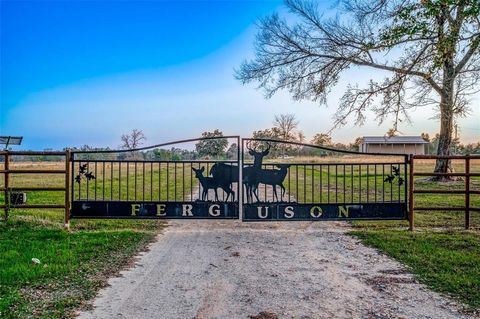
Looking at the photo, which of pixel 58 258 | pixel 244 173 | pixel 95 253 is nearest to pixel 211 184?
pixel 244 173

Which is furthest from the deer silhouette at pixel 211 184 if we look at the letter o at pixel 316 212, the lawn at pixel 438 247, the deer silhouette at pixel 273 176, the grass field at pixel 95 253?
the letter o at pixel 316 212

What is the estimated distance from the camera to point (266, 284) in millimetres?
4309

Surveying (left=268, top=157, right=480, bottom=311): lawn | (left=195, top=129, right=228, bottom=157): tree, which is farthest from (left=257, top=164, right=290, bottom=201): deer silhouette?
(left=195, top=129, right=228, bottom=157): tree

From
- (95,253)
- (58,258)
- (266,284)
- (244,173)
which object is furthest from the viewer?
(244,173)

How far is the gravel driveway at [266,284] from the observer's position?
140 inches

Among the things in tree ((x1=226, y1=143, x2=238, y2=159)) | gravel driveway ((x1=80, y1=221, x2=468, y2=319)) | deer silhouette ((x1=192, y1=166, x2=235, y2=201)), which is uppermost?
tree ((x1=226, y1=143, x2=238, y2=159))

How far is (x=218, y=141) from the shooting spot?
831 centimetres

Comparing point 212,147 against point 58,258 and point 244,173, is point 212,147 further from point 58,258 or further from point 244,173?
point 58,258

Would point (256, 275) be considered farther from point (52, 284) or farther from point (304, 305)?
point (52, 284)

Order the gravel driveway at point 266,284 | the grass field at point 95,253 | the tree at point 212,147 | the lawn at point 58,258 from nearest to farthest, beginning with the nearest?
the gravel driveway at point 266,284 < the lawn at point 58,258 < the grass field at point 95,253 < the tree at point 212,147

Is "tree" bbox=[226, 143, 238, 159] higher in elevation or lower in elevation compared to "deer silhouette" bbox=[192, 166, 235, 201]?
higher

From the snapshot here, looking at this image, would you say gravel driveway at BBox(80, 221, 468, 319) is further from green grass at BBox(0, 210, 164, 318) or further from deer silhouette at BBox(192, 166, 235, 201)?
deer silhouette at BBox(192, 166, 235, 201)

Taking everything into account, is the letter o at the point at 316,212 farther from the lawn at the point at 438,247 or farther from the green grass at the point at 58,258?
the green grass at the point at 58,258

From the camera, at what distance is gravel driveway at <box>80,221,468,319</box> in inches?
140
